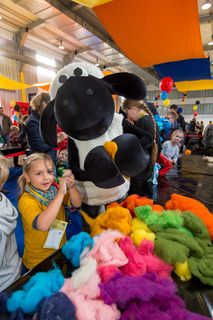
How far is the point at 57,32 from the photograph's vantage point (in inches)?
235

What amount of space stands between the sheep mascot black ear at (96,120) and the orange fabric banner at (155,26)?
6.27ft

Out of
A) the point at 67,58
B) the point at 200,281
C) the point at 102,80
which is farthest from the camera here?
the point at 67,58

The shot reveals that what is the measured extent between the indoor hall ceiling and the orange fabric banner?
4.48 feet

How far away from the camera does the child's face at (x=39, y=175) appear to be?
892mm

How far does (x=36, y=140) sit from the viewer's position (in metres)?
1.74

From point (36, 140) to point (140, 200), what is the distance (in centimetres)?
107

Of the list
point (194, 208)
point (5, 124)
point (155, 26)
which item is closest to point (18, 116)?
point (5, 124)

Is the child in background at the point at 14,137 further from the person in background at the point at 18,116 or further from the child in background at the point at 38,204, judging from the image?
the child in background at the point at 38,204

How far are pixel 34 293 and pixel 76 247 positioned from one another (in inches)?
7.3

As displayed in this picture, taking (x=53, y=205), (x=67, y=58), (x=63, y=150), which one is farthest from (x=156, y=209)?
(x=67, y=58)

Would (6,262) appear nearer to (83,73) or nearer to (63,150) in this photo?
(83,73)

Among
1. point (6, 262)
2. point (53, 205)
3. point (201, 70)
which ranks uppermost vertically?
point (201, 70)

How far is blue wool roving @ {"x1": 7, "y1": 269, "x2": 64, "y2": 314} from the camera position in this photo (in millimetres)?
490

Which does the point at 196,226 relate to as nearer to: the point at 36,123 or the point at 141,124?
the point at 141,124
